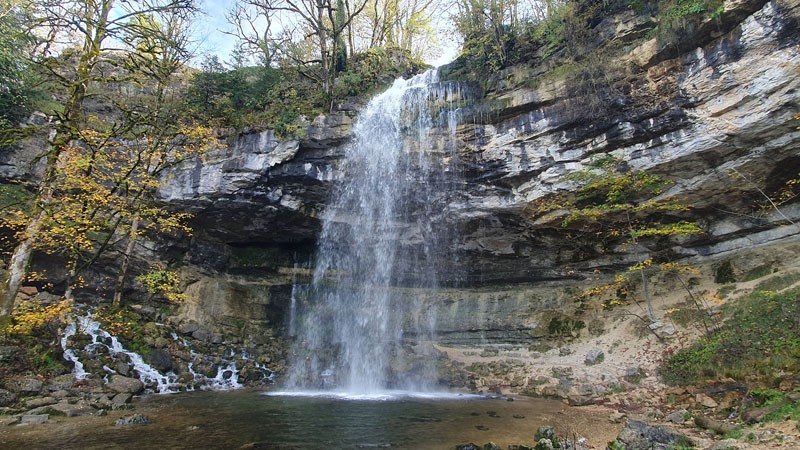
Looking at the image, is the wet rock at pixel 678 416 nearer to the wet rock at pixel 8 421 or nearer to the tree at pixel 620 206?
the tree at pixel 620 206

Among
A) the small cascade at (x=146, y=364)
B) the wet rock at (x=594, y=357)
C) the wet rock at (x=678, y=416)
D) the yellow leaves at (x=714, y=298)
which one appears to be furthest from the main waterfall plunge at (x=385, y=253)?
the yellow leaves at (x=714, y=298)

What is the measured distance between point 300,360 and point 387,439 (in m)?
11.0

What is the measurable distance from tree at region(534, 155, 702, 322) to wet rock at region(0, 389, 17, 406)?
1459 cm

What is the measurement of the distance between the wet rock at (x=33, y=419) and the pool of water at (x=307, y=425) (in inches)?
8.5

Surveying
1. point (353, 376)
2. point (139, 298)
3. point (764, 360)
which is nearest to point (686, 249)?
point (764, 360)

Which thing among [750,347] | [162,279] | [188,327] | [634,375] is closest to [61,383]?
[162,279]

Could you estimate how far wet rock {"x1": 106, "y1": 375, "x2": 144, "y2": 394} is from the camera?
36.1 ft

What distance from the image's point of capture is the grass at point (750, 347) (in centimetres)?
834

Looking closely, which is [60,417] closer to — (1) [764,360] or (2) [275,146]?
(2) [275,146]

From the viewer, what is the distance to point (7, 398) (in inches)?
Answer: 335

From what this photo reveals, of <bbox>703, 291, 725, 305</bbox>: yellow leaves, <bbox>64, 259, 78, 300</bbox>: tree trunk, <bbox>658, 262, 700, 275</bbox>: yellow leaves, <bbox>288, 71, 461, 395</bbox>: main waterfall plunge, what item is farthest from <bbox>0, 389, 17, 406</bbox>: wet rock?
<bbox>703, 291, 725, 305</bbox>: yellow leaves

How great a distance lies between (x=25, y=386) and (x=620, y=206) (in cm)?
1575

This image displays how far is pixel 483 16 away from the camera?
54.1 ft

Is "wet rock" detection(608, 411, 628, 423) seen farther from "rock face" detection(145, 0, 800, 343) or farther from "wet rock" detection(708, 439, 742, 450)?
"rock face" detection(145, 0, 800, 343)
